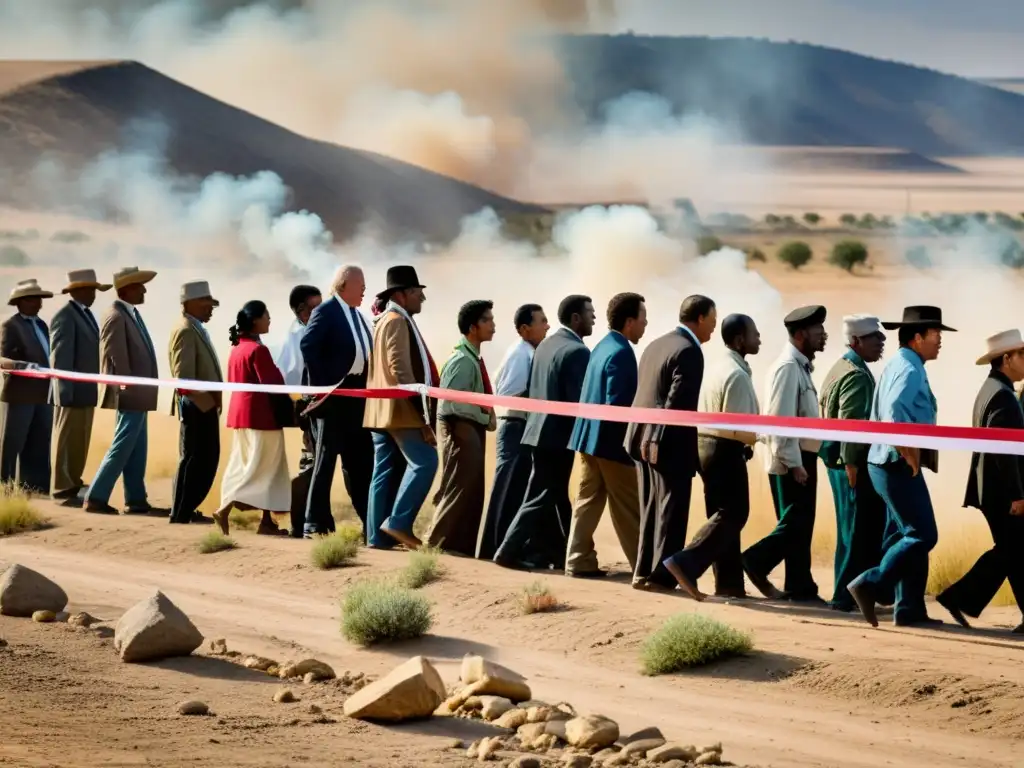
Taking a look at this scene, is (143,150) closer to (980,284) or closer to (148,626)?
(980,284)

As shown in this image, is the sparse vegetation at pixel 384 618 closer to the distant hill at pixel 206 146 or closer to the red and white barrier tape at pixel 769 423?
the red and white barrier tape at pixel 769 423

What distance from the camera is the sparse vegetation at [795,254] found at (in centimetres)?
5453

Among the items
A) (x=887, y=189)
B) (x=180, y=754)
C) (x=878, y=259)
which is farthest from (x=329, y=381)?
(x=887, y=189)

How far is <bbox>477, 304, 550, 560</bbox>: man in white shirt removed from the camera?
1289cm

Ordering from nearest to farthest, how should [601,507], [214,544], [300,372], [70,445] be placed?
[601,507], [214,544], [300,372], [70,445]

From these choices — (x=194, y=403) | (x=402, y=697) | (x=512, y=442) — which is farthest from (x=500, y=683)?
(x=194, y=403)

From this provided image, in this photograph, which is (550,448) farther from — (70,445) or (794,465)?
(70,445)

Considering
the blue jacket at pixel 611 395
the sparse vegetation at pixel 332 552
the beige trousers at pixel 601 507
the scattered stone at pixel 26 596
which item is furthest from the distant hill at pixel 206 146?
the scattered stone at pixel 26 596

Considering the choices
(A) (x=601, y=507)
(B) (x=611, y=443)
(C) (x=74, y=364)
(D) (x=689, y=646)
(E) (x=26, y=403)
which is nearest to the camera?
(D) (x=689, y=646)

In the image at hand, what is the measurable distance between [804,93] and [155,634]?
226ft

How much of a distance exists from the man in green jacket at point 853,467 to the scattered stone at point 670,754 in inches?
140

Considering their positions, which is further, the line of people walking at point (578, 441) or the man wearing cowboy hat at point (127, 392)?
the man wearing cowboy hat at point (127, 392)

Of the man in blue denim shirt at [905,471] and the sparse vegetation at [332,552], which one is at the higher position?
the man in blue denim shirt at [905,471]

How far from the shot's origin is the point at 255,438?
1410 centimetres
